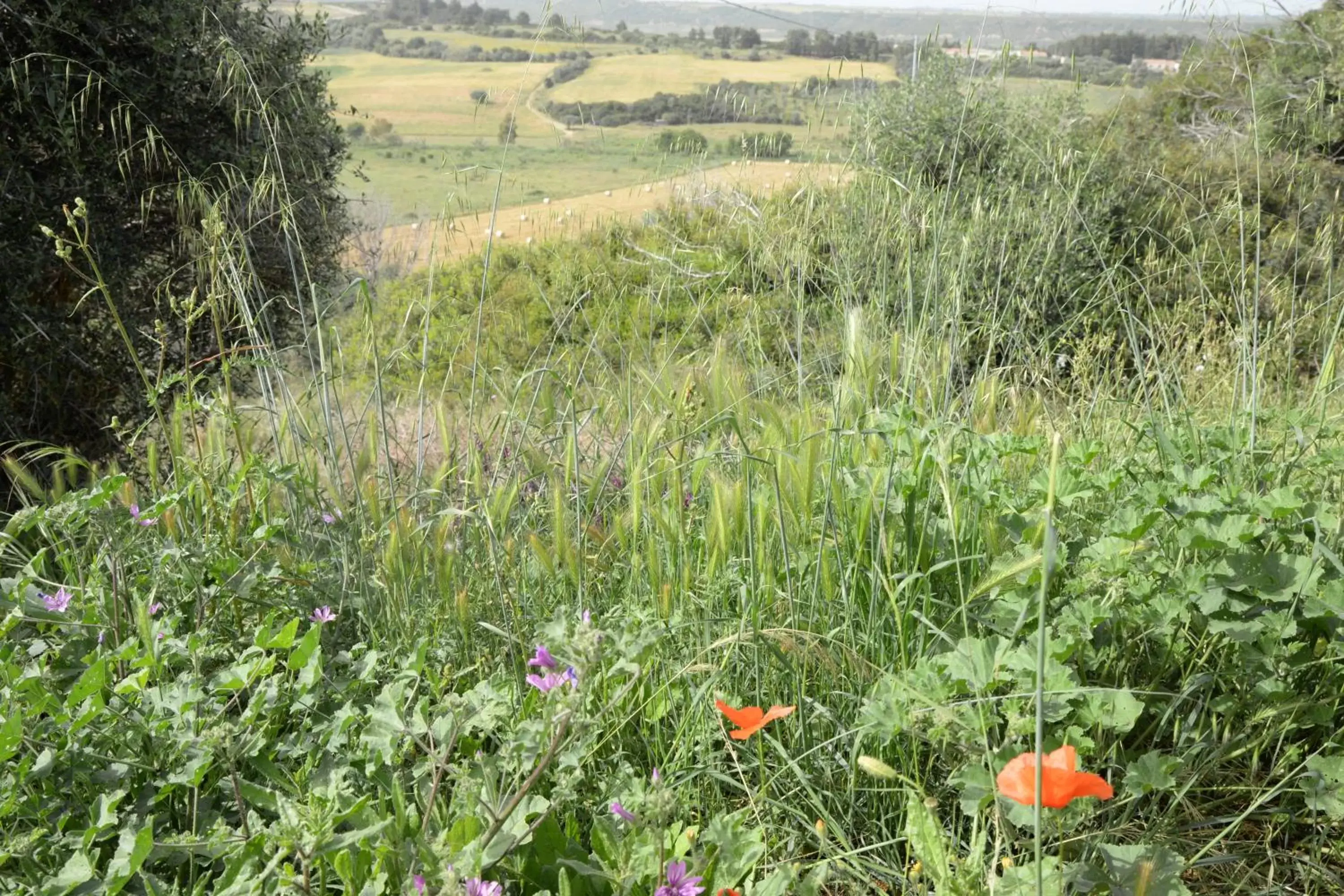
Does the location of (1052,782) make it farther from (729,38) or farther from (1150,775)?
(729,38)

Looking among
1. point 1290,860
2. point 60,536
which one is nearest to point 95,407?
point 60,536

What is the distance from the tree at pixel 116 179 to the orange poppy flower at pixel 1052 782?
281 centimetres

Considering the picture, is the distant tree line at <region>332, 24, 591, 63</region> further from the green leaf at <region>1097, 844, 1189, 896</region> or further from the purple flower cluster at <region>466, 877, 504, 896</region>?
the green leaf at <region>1097, 844, 1189, 896</region>

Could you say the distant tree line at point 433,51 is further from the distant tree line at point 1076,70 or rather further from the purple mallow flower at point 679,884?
the purple mallow flower at point 679,884

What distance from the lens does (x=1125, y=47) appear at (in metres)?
5.05

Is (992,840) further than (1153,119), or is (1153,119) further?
(1153,119)

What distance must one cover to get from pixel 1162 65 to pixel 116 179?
3.84 metres

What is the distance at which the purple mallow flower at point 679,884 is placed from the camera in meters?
1.00

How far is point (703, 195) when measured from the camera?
9.68 feet

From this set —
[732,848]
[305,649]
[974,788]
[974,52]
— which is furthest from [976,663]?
[974,52]

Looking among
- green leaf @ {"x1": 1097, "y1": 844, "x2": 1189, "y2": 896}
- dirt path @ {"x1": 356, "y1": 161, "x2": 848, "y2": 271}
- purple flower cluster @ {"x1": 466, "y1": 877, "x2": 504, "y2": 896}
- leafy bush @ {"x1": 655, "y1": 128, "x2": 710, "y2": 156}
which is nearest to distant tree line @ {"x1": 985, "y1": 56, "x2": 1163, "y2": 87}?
dirt path @ {"x1": 356, "y1": 161, "x2": 848, "y2": 271}

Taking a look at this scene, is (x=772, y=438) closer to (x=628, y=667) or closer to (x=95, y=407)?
(x=628, y=667)

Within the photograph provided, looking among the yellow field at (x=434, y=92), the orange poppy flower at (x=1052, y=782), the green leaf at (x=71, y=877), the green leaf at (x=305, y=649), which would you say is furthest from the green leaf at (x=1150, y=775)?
the yellow field at (x=434, y=92)

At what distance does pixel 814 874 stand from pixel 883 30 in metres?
2.16
